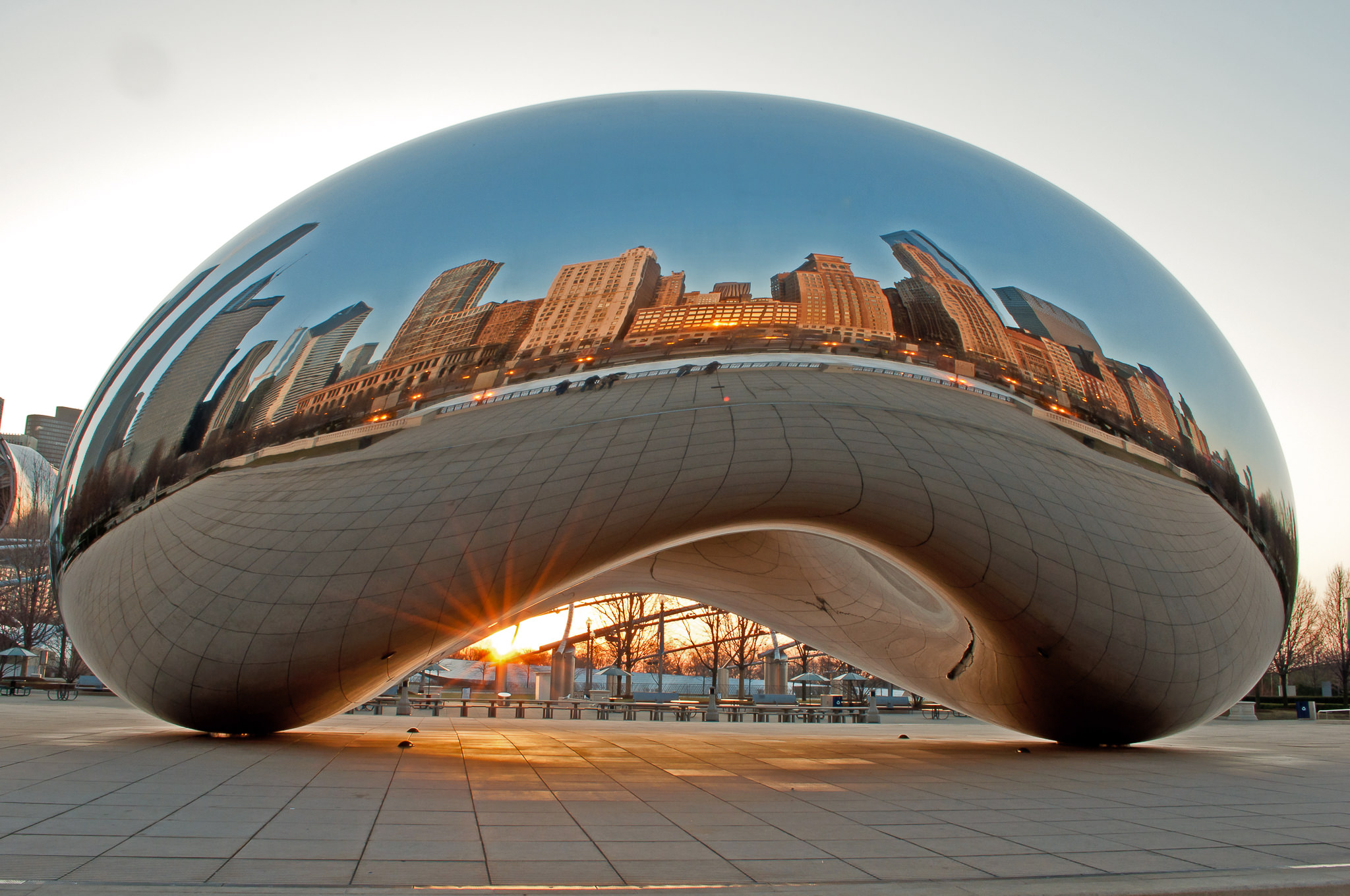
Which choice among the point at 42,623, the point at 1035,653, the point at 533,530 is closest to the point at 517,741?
the point at 533,530

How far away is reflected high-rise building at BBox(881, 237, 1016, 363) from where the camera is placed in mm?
6977

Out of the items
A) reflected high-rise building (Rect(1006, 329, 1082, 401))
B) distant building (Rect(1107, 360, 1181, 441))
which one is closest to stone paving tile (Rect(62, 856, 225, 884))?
reflected high-rise building (Rect(1006, 329, 1082, 401))

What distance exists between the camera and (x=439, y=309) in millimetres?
6738

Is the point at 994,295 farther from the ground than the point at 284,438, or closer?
farther from the ground

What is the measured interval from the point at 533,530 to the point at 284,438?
1960 mm

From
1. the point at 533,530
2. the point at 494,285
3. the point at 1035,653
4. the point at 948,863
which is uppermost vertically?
the point at 494,285

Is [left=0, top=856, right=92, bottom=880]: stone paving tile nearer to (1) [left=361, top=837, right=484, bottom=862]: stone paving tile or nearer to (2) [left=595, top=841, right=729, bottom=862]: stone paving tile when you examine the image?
(1) [left=361, top=837, right=484, bottom=862]: stone paving tile

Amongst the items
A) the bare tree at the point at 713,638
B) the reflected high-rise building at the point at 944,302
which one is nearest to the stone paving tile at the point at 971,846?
the reflected high-rise building at the point at 944,302

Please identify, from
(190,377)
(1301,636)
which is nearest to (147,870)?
(190,377)

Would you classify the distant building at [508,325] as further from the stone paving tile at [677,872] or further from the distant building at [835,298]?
the stone paving tile at [677,872]

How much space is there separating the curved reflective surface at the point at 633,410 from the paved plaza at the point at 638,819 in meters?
1.12

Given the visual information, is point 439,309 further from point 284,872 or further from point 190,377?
point 284,872

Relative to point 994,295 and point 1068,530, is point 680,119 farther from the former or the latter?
point 1068,530

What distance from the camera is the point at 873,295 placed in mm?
6891
